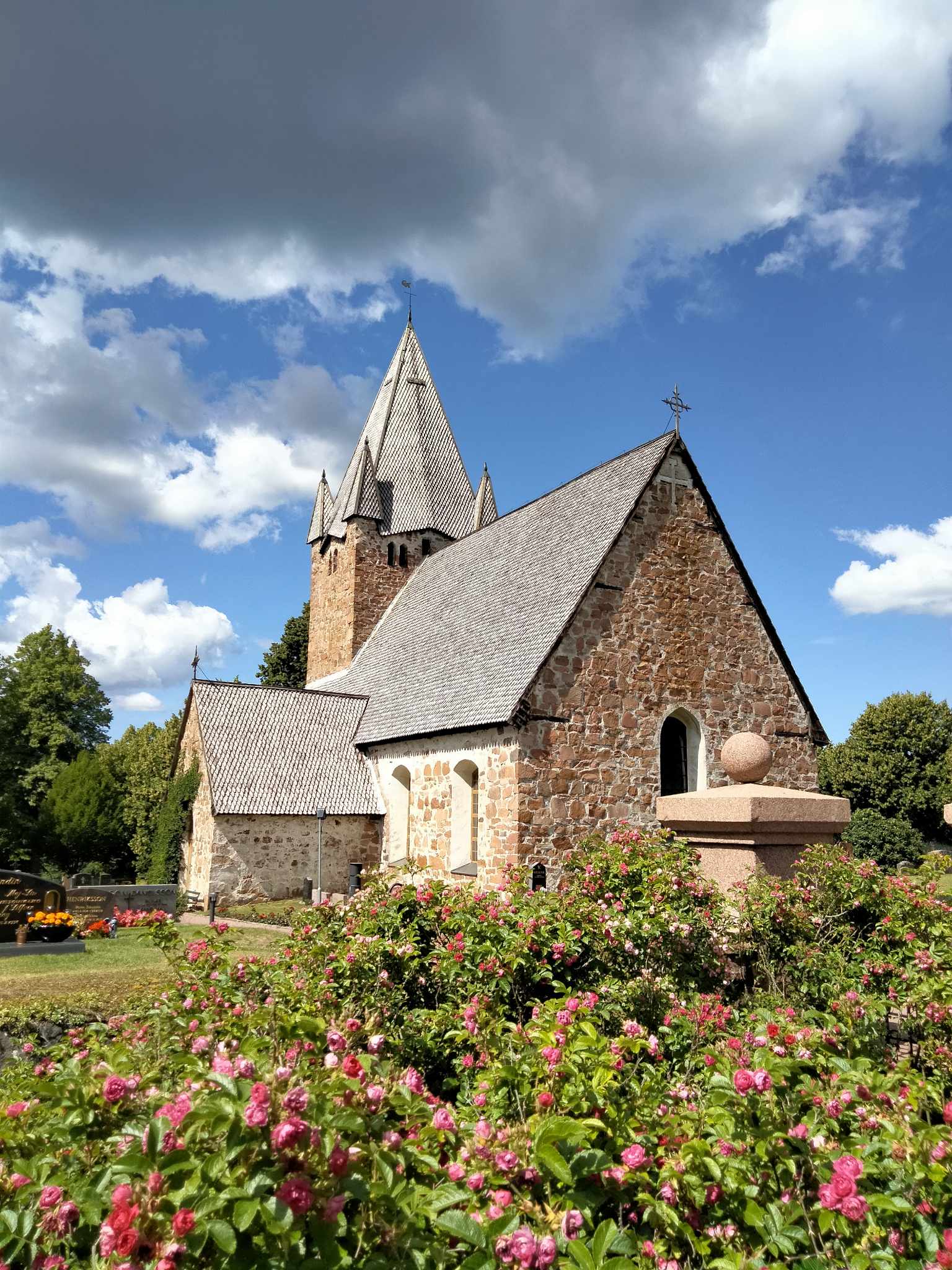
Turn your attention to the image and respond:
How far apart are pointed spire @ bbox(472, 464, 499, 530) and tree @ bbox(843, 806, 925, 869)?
17891 millimetres

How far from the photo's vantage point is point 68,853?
35.6 metres

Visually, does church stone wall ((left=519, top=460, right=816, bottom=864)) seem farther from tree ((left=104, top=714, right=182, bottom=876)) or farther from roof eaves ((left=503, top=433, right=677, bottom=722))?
tree ((left=104, top=714, right=182, bottom=876))

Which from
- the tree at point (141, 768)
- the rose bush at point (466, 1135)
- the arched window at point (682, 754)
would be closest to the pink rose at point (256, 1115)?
the rose bush at point (466, 1135)

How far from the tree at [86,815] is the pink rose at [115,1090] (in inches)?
1393

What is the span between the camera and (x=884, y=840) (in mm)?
32500

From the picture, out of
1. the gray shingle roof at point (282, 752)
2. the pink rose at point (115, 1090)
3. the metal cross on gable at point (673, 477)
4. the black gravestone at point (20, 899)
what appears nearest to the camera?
the pink rose at point (115, 1090)

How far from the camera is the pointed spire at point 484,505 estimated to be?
1198 inches

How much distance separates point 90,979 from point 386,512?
68.4ft

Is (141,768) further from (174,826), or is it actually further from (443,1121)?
(443,1121)

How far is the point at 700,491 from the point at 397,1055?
1414cm

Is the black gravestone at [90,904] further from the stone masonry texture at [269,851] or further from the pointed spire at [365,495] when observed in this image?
the pointed spire at [365,495]

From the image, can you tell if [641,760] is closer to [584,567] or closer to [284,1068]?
[584,567]

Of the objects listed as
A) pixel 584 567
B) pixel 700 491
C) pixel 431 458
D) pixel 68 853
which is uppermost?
pixel 431 458

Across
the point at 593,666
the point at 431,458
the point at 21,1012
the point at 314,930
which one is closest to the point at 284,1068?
the point at 314,930
